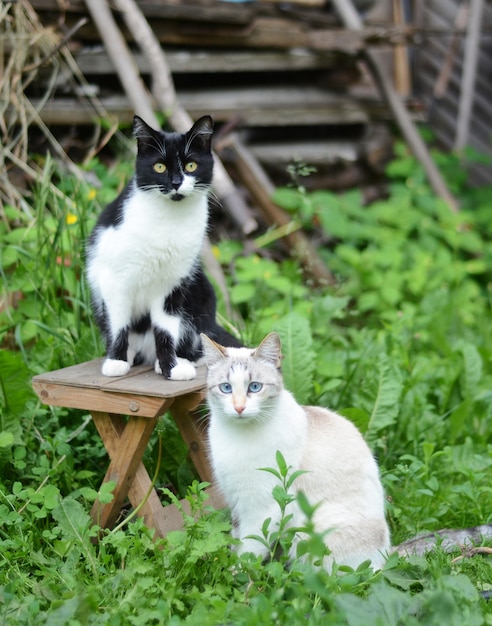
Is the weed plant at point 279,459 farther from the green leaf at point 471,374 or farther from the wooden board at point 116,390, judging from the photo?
the wooden board at point 116,390

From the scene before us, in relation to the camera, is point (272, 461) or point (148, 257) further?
point (148, 257)

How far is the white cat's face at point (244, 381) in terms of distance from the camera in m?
2.47

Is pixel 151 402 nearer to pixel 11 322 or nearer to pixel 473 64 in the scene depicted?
pixel 11 322

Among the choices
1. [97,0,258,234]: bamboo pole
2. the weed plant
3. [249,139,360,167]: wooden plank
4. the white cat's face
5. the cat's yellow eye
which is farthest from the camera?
[249,139,360,167]: wooden plank

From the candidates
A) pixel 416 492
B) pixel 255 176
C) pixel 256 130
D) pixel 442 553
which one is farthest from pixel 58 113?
pixel 442 553

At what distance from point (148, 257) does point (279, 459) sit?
0.89m

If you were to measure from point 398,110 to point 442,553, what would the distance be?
15.5ft

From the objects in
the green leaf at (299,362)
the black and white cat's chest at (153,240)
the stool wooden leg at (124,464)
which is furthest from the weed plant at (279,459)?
the black and white cat's chest at (153,240)

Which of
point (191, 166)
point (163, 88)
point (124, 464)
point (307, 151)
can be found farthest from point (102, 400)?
point (307, 151)

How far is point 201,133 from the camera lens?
2.71 meters

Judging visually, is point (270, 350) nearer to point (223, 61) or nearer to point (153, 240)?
point (153, 240)

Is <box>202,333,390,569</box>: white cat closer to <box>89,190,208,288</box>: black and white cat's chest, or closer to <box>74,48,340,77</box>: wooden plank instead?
<box>89,190,208,288</box>: black and white cat's chest

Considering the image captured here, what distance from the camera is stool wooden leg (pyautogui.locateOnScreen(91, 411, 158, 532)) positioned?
2.71 metres

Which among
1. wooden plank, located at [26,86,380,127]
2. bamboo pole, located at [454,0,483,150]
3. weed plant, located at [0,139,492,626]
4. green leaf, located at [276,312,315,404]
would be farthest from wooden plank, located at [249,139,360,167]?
green leaf, located at [276,312,315,404]
